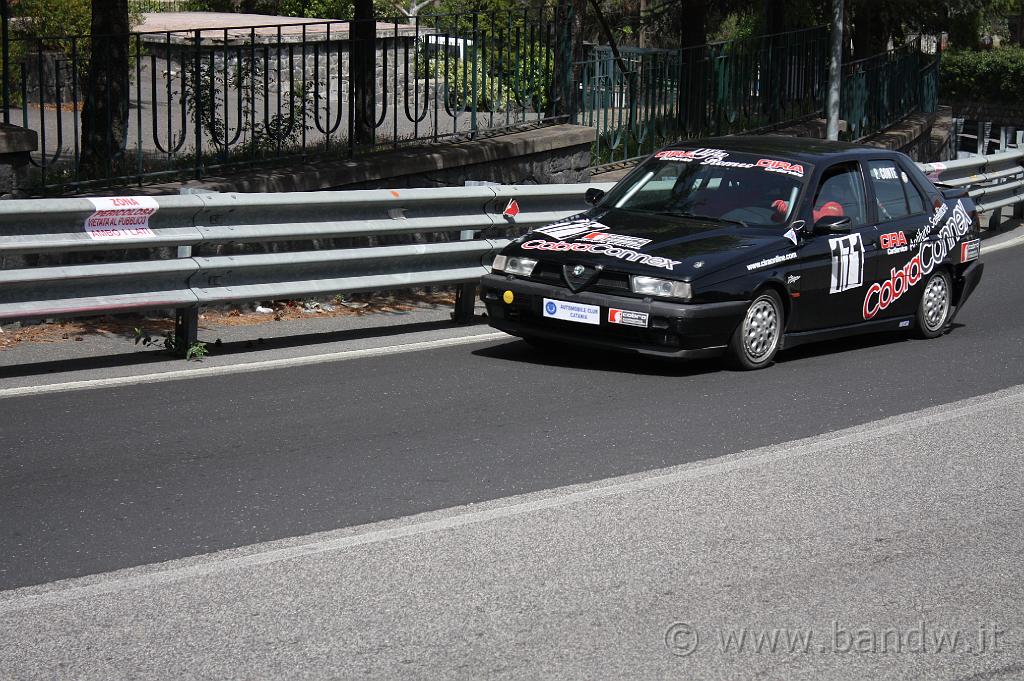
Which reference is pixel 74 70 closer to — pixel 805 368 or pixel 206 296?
pixel 206 296

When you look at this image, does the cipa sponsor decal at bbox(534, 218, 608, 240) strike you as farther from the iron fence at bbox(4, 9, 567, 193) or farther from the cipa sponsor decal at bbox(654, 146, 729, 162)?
the iron fence at bbox(4, 9, 567, 193)

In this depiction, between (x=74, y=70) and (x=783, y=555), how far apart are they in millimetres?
8053

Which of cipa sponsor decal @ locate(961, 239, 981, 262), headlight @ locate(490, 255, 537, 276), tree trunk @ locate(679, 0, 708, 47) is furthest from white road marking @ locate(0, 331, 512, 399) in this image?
tree trunk @ locate(679, 0, 708, 47)

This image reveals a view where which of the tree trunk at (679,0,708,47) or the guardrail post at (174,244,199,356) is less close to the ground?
the tree trunk at (679,0,708,47)

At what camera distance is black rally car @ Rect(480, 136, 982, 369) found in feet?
29.6

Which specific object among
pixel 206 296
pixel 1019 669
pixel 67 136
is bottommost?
pixel 1019 669

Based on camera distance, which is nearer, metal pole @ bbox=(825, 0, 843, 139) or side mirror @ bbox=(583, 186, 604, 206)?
side mirror @ bbox=(583, 186, 604, 206)

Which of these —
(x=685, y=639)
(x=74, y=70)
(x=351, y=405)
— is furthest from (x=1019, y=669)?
(x=74, y=70)

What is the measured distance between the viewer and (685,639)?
4703mm

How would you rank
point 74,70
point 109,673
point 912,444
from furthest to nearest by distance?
point 74,70 → point 912,444 → point 109,673

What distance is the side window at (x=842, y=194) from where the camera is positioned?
10.1 metres

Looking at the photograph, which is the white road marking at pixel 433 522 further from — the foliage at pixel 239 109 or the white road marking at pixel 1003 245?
the white road marking at pixel 1003 245

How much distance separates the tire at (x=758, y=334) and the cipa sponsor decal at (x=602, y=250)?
0.68 m

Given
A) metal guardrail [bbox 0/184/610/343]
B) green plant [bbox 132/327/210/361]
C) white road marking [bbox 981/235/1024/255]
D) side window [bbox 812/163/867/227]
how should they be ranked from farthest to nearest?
white road marking [bbox 981/235/1024/255], side window [bbox 812/163/867/227], green plant [bbox 132/327/210/361], metal guardrail [bbox 0/184/610/343]
